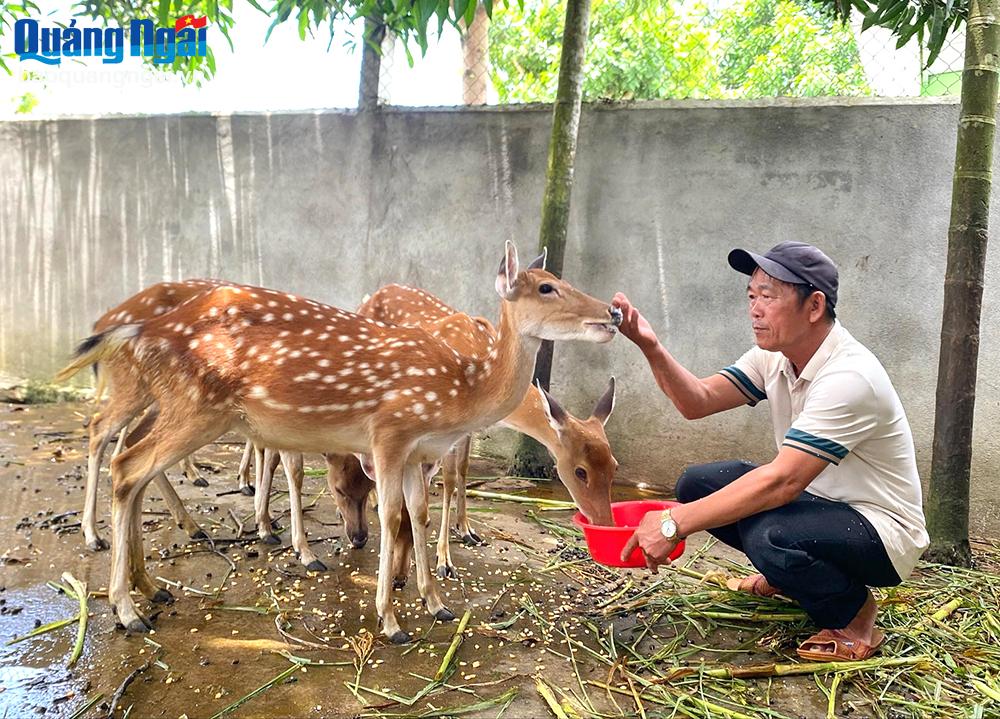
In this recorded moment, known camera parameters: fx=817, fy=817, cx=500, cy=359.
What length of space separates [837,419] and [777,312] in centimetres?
46

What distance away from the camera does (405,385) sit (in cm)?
331

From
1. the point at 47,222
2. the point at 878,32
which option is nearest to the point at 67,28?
the point at 47,222

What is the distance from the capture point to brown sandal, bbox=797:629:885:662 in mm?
3008

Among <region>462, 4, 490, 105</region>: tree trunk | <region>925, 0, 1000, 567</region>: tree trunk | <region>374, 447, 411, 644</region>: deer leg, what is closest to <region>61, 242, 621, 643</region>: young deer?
<region>374, 447, 411, 644</region>: deer leg

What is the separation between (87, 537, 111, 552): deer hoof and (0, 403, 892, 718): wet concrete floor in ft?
0.16

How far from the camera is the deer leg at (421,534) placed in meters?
3.40

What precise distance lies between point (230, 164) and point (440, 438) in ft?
15.0

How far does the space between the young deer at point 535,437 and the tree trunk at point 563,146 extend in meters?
0.95

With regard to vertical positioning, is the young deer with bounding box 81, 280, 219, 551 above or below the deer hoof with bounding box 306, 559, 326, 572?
above

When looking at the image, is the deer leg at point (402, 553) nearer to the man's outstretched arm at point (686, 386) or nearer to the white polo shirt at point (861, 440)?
the man's outstretched arm at point (686, 386)

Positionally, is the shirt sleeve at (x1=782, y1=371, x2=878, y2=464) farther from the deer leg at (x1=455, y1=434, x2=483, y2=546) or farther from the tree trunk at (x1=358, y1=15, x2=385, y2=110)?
the tree trunk at (x1=358, y1=15, x2=385, y2=110)

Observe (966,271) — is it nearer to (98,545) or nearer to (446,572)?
(446,572)

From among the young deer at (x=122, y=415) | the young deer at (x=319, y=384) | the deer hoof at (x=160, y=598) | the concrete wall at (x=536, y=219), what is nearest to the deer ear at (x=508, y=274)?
the young deer at (x=319, y=384)

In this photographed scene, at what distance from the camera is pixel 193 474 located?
16.9ft
